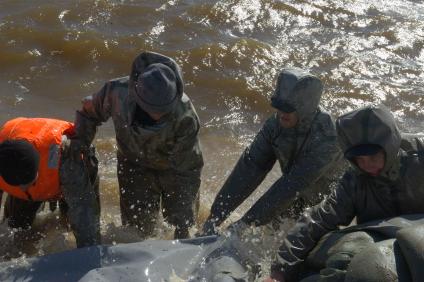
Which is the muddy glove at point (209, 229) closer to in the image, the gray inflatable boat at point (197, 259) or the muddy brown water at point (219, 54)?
the gray inflatable boat at point (197, 259)

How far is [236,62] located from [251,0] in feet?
7.09

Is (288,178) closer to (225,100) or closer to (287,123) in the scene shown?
(287,123)

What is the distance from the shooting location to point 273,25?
31.3ft

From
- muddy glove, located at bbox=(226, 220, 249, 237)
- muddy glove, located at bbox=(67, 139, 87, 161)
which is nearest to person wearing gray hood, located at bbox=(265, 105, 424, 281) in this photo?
muddy glove, located at bbox=(226, 220, 249, 237)

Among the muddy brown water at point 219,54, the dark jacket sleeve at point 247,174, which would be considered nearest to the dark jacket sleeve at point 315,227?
the dark jacket sleeve at point 247,174

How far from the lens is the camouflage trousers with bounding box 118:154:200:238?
13.6ft

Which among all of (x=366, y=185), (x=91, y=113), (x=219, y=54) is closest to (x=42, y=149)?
(x=91, y=113)

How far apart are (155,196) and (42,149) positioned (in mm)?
1061

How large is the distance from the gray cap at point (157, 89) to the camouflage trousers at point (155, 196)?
72 cm

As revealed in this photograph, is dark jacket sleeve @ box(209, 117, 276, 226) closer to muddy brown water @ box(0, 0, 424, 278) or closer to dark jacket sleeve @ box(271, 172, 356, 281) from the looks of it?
dark jacket sleeve @ box(271, 172, 356, 281)

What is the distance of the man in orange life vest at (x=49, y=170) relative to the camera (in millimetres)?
3387

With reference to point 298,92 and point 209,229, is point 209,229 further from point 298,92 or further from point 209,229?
point 298,92

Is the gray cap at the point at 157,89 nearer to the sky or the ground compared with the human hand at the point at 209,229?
nearer to the sky

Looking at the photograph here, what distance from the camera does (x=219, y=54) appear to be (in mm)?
8484
